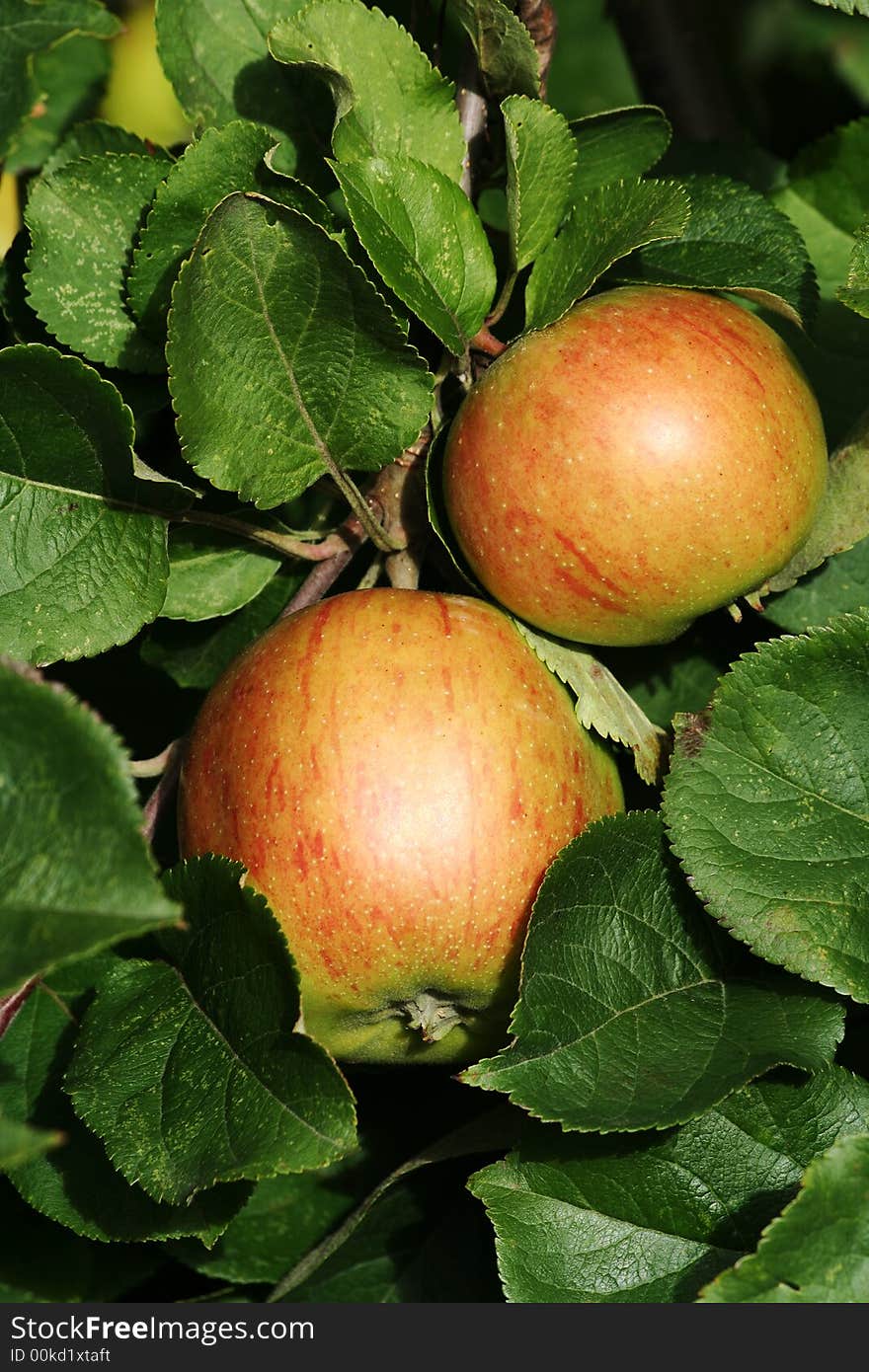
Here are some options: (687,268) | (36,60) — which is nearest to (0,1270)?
(687,268)

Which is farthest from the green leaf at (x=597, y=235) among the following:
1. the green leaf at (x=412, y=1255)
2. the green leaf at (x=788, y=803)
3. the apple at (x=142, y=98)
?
the apple at (x=142, y=98)

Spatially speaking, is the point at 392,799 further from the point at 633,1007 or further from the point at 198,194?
the point at 198,194

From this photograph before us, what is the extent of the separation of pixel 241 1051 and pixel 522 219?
23.1 inches

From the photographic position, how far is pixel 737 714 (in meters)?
0.91

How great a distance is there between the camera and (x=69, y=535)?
97 centimetres

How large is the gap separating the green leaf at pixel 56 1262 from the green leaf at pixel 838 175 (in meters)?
1.09

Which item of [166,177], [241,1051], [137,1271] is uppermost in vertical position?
[166,177]

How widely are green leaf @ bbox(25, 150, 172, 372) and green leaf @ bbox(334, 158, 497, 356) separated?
0.19 meters

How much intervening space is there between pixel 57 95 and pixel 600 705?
2.71 feet

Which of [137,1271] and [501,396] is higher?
[501,396]

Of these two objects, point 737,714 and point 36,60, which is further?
point 36,60

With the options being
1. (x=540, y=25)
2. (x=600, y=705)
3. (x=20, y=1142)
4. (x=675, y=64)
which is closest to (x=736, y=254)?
(x=540, y=25)

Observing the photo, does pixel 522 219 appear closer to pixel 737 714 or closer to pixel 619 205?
pixel 619 205

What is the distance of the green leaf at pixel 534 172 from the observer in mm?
897
